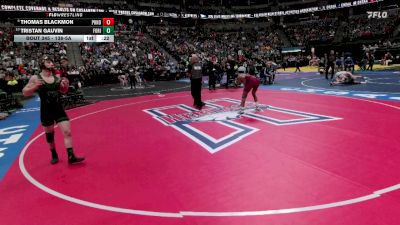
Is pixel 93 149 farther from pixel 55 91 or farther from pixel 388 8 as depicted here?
pixel 388 8

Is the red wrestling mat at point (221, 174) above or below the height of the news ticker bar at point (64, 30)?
below

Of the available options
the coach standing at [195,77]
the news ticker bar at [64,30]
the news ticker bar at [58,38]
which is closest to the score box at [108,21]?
the news ticker bar at [64,30]

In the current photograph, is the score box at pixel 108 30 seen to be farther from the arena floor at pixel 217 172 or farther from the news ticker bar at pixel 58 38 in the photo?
the arena floor at pixel 217 172

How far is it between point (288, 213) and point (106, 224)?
7.09ft

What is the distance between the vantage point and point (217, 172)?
514cm

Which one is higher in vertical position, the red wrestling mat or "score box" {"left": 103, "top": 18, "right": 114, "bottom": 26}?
"score box" {"left": 103, "top": 18, "right": 114, "bottom": 26}

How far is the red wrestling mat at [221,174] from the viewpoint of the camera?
12.6 ft

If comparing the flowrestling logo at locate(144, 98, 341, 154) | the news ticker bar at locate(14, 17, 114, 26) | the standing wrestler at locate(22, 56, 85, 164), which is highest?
the news ticker bar at locate(14, 17, 114, 26)

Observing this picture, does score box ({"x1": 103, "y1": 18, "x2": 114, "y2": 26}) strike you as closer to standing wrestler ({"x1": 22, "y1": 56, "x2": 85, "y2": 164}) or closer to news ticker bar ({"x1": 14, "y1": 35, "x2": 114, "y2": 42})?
news ticker bar ({"x1": 14, "y1": 35, "x2": 114, "y2": 42})

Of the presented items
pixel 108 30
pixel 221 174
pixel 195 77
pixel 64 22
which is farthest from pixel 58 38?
pixel 221 174

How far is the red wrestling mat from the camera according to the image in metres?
3.83
